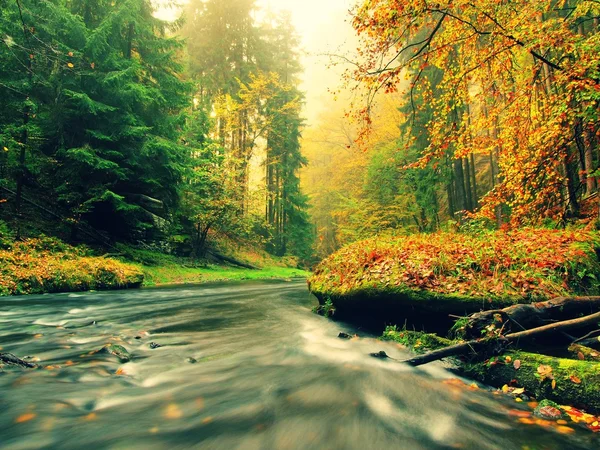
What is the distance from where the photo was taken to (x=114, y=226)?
56.3ft

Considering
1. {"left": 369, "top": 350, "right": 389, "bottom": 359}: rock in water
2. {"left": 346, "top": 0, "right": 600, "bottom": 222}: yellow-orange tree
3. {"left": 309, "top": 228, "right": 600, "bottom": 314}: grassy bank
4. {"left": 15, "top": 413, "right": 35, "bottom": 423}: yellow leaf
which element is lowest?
{"left": 15, "top": 413, "right": 35, "bottom": 423}: yellow leaf

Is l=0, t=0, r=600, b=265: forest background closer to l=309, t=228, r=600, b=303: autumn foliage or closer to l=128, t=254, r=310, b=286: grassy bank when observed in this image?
l=128, t=254, r=310, b=286: grassy bank

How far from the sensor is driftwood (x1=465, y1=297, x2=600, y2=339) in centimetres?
385

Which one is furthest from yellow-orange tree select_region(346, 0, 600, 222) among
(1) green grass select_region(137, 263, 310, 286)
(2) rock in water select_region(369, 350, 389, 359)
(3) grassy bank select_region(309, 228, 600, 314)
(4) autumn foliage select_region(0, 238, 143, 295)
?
(1) green grass select_region(137, 263, 310, 286)

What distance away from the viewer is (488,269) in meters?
5.00

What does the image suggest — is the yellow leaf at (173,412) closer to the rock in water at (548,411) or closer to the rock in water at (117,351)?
the rock in water at (117,351)

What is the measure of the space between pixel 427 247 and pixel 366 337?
7.00 ft

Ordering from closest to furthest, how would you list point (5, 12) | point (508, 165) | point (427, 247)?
point (427, 247) → point (508, 165) → point (5, 12)

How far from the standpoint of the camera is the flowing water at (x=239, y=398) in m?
2.44

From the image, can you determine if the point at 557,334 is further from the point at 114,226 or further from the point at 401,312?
the point at 114,226

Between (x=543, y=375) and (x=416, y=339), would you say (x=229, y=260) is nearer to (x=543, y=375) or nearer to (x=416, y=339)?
(x=416, y=339)

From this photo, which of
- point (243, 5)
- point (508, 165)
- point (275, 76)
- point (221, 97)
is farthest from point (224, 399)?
point (243, 5)

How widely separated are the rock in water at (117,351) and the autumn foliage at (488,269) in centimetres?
370

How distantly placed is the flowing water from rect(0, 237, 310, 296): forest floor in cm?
539
